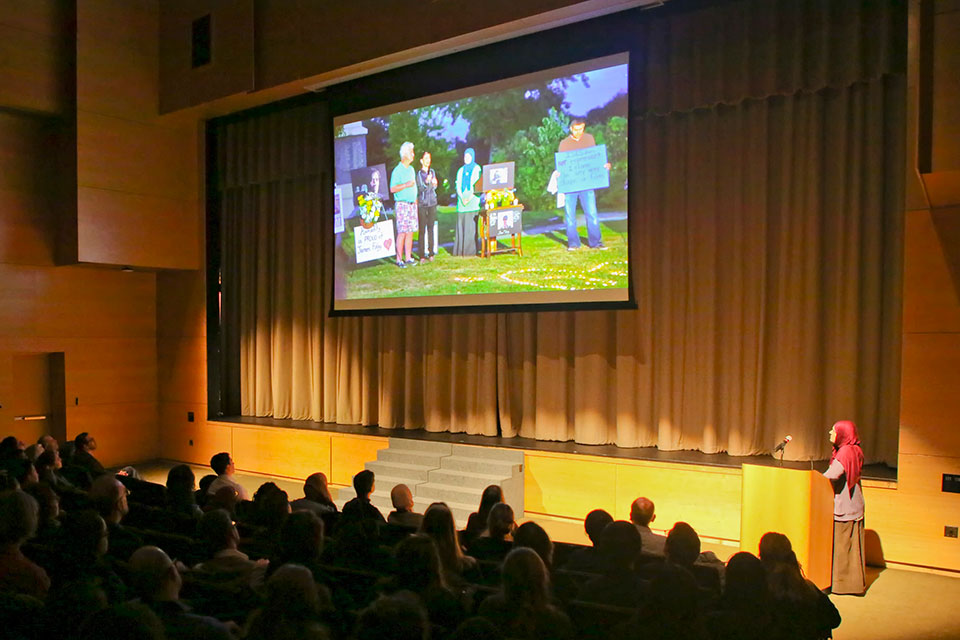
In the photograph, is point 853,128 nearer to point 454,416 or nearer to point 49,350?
point 454,416

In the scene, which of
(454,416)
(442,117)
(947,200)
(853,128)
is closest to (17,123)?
(442,117)

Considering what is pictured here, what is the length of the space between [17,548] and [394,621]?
1.97 m

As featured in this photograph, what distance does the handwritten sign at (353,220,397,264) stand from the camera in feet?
26.9

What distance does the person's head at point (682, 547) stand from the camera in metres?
3.10

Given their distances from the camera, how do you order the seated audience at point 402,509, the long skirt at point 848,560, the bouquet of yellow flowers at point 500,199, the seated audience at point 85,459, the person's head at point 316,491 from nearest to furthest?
1. the seated audience at point 402,509
2. the person's head at point 316,491
3. the long skirt at point 848,560
4. the seated audience at point 85,459
5. the bouquet of yellow flowers at point 500,199

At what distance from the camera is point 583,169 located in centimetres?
688

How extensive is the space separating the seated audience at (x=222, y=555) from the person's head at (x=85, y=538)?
401 mm

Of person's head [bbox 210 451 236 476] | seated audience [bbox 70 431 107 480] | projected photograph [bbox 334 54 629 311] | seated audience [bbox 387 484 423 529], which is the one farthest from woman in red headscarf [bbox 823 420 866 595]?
seated audience [bbox 70 431 107 480]

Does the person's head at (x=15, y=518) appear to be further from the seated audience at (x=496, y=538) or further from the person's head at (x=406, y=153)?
the person's head at (x=406, y=153)

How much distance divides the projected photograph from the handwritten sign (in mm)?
11

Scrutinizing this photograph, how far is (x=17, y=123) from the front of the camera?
880 centimetres

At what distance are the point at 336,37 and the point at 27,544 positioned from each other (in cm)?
593

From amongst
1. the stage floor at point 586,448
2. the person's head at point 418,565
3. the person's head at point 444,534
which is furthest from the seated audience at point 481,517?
the stage floor at point 586,448

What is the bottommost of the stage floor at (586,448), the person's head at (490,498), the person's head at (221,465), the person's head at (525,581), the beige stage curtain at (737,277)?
the stage floor at (586,448)
